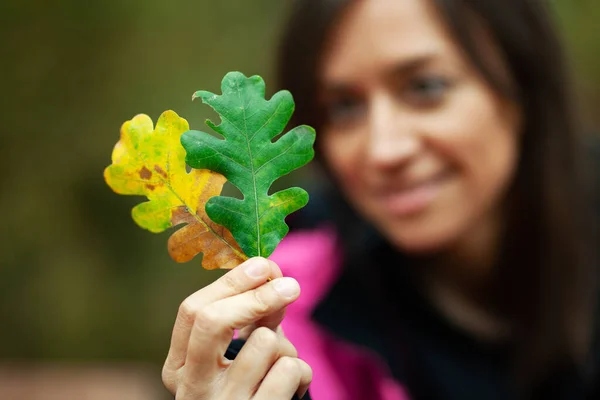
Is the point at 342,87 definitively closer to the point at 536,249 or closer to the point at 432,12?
the point at 432,12

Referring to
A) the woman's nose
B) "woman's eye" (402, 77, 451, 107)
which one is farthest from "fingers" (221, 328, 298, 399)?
"woman's eye" (402, 77, 451, 107)

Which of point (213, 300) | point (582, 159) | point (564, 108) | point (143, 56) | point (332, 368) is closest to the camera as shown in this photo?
point (213, 300)

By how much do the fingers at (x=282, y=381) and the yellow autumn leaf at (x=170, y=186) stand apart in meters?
0.12

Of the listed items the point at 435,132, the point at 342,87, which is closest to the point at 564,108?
the point at 435,132

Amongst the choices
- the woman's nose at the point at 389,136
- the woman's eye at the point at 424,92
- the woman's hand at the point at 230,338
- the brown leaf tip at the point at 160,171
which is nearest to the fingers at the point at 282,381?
the woman's hand at the point at 230,338

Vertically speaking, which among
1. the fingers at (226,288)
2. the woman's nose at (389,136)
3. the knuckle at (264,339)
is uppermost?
the woman's nose at (389,136)

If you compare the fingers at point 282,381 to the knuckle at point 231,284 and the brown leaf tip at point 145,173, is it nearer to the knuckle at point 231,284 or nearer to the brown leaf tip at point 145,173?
the knuckle at point 231,284

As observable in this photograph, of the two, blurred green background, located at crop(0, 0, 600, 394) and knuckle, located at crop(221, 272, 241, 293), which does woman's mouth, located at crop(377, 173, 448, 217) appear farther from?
blurred green background, located at crop(0, 0, 600, 394)

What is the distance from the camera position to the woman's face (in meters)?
1.33

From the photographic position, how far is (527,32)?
1.54 meters

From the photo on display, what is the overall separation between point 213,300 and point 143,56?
2.85 metres

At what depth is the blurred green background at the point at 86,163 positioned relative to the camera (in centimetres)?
300

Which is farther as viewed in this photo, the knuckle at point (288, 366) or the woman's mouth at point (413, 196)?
the woman's mouth at point (413, 196)

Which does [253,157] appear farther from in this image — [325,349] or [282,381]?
[325,349]
